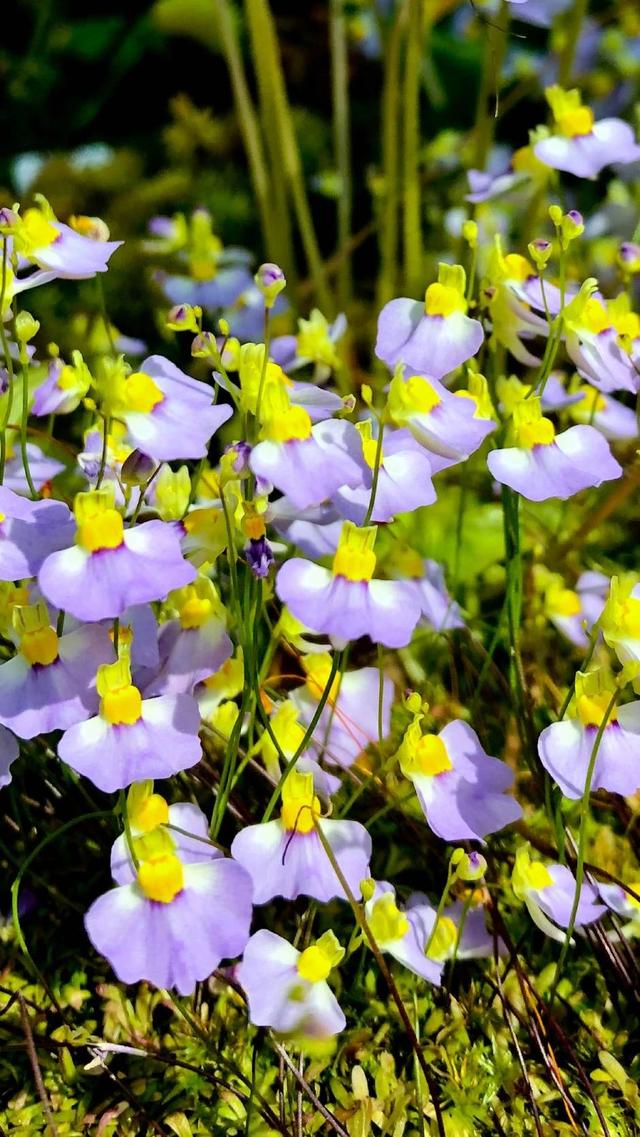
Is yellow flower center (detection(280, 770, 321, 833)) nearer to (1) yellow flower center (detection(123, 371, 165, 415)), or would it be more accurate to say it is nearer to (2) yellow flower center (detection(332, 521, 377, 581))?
(2) yellow flower center (detection(332, 521, 377, 581))

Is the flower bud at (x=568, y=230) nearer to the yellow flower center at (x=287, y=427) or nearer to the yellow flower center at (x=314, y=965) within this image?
the yellow flower center at (x=287, y=427)

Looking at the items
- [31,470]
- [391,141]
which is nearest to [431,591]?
[31,470]

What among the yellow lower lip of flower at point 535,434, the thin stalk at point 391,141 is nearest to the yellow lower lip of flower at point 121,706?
the yellow lower lip of flower at point 535,434

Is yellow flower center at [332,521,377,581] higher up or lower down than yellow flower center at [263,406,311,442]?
lower down

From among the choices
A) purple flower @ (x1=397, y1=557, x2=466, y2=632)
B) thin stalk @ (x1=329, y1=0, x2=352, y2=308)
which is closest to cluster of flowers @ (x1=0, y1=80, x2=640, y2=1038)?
purple flower @ (x1=397, y1=557, x2=466, y2=632)

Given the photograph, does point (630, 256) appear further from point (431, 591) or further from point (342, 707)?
point (342, 707)

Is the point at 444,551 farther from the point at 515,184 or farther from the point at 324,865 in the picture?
the point at 324,865

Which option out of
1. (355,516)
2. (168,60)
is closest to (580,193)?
(168,60)
